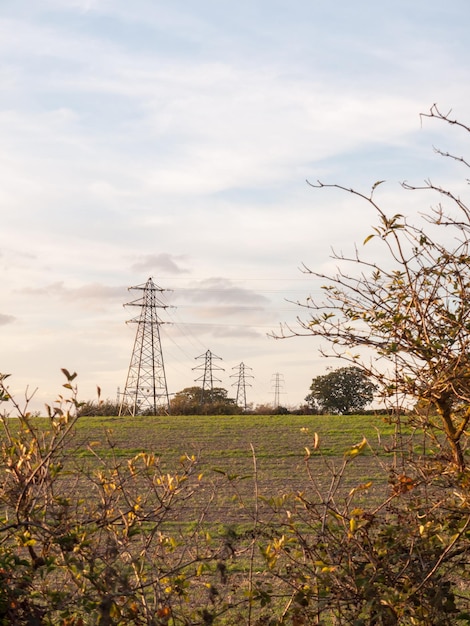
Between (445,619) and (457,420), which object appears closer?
(445,619)

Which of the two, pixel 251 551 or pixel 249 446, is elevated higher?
pixel 251 551

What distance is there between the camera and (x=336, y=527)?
4121 mm

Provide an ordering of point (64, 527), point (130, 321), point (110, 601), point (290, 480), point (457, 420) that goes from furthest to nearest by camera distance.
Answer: point (130, 321), point (290, 480), point (457, 420), point (64, 527), point (110, 601)

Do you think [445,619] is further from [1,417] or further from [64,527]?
[1,417]

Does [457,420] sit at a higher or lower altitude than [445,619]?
higher

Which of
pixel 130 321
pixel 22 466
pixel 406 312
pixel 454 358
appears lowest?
pixel 22 466

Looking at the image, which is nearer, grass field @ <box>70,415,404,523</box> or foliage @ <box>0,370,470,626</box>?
foliage @ <box>0,370,470,626</box>

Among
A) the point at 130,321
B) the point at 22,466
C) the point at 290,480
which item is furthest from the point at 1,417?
the point at 130,321

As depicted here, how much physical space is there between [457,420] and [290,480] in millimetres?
12026

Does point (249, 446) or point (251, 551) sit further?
point (249, 446)

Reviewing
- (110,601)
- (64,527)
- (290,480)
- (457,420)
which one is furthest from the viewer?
(290,480)

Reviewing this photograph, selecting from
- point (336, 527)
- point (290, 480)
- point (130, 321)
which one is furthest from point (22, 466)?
point (130, 321)

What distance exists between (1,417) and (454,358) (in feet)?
8.93

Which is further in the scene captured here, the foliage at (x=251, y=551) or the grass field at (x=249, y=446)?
the grass field at (x=249, y=446)
